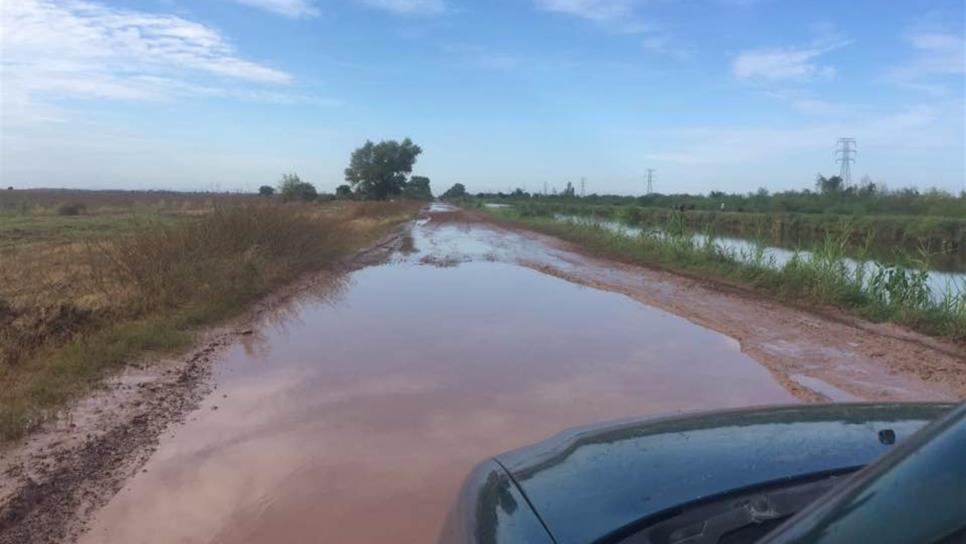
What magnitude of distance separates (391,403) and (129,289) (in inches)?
245

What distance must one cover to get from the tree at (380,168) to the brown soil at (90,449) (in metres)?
70.0

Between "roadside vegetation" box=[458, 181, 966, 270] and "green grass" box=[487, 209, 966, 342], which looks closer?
"green grass" box=[487, 209, 966, 342]

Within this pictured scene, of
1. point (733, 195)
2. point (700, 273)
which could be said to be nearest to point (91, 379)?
point (700, 273)

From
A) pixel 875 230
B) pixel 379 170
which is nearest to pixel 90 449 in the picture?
pixel 875 230

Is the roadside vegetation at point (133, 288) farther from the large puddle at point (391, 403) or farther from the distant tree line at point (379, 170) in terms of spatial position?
the distant tree line at point (379, 170)

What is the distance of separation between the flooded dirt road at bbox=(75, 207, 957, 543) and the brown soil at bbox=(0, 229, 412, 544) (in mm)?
171

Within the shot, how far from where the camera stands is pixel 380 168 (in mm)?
77250

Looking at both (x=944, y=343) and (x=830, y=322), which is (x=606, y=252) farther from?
(x=944, y=343)

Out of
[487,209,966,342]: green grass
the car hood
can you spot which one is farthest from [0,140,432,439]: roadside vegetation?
[487,209,966,342]: green grass

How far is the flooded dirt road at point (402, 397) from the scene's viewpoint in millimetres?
4574

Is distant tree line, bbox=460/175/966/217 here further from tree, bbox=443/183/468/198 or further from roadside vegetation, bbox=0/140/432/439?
tree, bbox=443/183/468/198

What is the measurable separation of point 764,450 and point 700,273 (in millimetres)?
15372

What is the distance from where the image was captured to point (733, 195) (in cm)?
6956

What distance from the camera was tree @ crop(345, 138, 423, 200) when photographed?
253 feet
